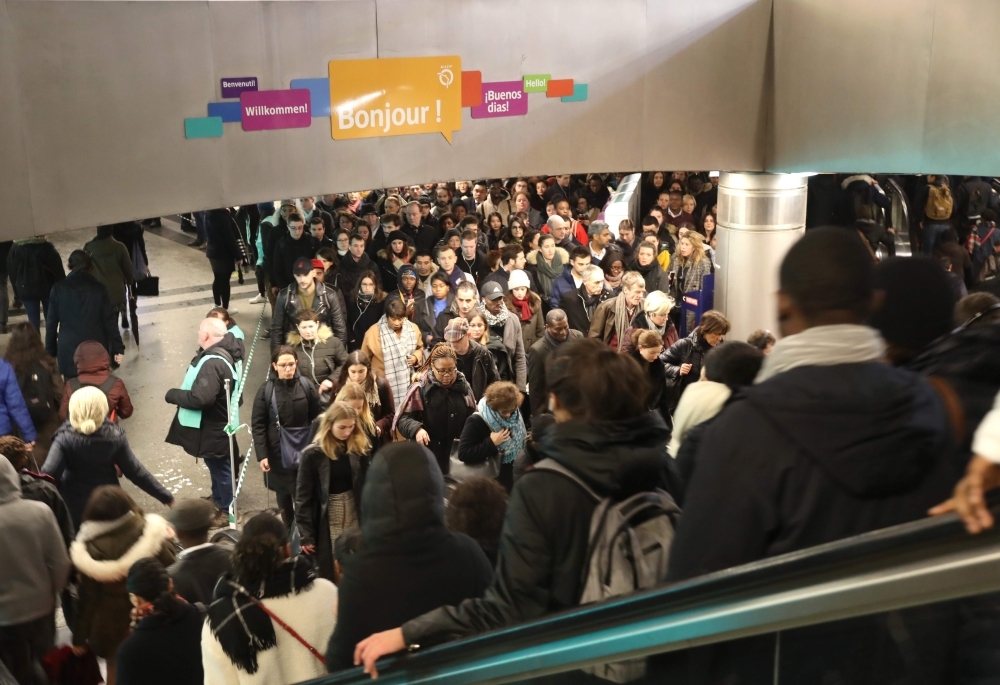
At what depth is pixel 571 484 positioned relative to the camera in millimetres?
2498

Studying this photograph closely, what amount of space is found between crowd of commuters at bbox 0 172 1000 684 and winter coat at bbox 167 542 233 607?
0.01 m

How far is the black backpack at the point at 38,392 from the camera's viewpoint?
7.52 m

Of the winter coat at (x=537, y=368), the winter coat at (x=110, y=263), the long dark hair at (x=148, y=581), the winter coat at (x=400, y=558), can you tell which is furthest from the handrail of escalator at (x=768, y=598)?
the winter coat at (x=110, y=263)

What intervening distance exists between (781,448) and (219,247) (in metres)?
11.4

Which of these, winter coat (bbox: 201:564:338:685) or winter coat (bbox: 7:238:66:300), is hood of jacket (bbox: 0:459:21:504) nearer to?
winter coat (bbox: 201:564:338:685)

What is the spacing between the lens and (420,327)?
8891mm

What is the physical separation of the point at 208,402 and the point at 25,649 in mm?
2531

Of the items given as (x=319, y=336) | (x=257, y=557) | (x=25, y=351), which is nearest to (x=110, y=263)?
(x=25, y=351)

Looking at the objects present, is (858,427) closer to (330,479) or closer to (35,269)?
(330,479)

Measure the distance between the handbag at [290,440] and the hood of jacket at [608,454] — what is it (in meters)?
4.68

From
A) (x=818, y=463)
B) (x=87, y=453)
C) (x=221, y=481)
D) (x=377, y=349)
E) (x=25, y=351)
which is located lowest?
(x=221, y=481)

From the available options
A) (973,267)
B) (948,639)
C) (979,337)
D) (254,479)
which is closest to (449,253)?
(254,479)

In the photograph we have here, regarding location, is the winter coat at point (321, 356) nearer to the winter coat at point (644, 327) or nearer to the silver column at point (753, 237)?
the winter coat at point (644, 327)

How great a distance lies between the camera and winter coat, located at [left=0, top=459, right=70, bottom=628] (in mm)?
4711
